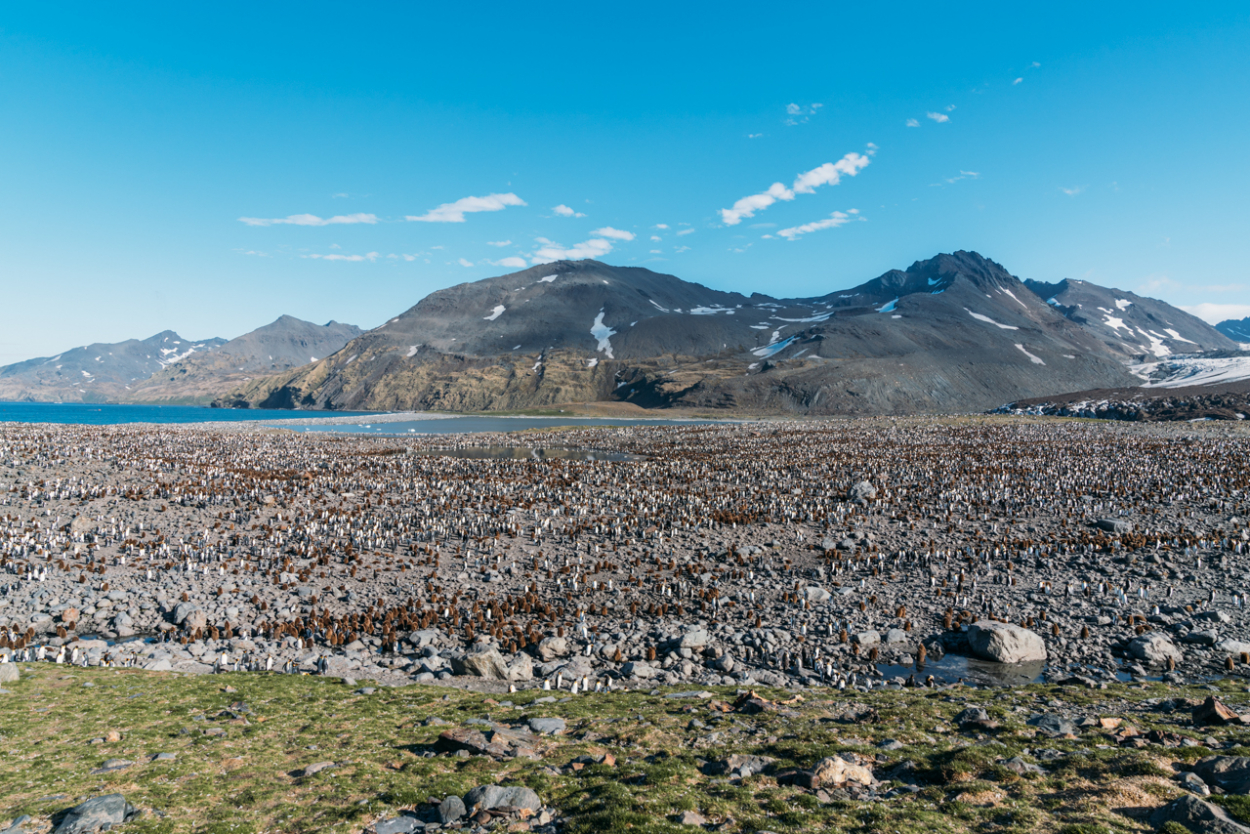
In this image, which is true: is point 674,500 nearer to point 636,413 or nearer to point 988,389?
point 636,413

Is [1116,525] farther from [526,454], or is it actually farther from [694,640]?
[526,454]

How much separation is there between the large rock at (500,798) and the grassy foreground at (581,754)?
42 centimetres

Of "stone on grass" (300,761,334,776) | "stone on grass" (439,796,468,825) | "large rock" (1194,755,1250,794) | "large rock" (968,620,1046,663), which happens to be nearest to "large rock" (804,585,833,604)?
"large rock" (968,620,1046,663)

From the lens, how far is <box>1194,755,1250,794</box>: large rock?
8227 millimetres

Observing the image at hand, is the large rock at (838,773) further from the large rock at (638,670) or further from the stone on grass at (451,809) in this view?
the large rock at (638,670)

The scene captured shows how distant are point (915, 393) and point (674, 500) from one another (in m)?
156

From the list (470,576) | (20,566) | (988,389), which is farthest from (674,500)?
(988,389)

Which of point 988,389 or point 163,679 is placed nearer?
point 163,679

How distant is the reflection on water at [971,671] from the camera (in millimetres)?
15648

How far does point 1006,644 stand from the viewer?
55.5 feet

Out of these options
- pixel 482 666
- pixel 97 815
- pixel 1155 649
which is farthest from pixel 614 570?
pixel 97 815

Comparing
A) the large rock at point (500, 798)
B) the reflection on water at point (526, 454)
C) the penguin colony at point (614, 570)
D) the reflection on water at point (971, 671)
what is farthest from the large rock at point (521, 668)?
the reflection on water at point (526, 454)

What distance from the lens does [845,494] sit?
126 feet

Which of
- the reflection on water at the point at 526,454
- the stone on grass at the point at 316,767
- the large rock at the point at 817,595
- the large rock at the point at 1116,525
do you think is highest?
the reflection on water at the point at 526,454
